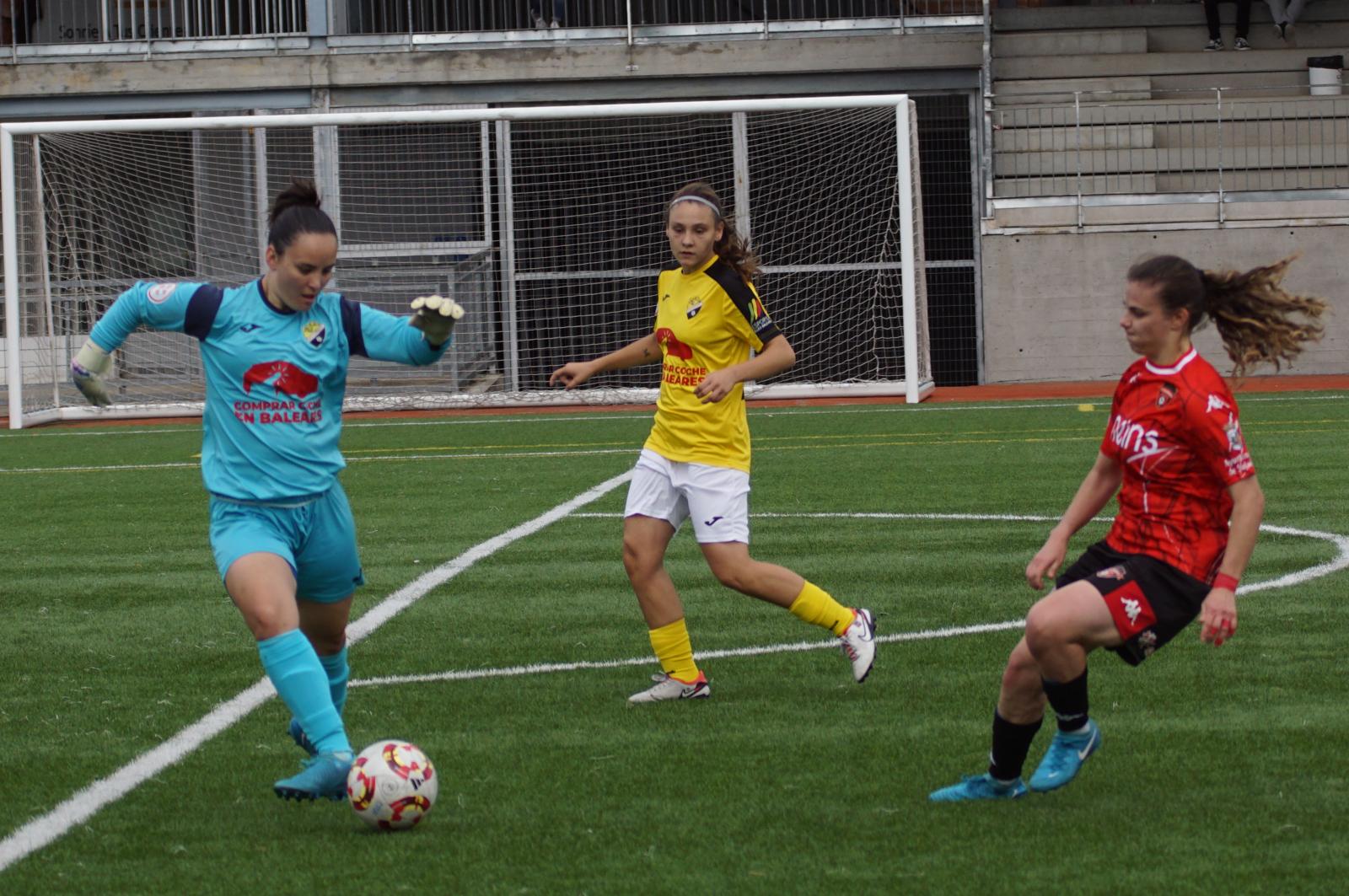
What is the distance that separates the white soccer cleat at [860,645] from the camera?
6.04 m

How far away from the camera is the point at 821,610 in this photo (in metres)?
6.20

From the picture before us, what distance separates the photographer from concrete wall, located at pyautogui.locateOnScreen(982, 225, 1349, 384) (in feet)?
73.0

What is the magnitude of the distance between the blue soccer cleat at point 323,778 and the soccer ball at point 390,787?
0.23 feet

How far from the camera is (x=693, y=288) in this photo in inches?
251

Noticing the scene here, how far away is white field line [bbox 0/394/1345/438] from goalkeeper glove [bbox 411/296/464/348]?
13038 mm

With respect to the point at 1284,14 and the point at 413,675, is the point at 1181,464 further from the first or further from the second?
the point at 1284,14

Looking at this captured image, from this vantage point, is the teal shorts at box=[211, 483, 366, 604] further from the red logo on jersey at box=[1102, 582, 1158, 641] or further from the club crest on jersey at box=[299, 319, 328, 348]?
the red logo on jersey at box=[1102, 582, 1158, 641]

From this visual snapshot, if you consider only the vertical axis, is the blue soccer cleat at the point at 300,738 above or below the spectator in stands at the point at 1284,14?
below

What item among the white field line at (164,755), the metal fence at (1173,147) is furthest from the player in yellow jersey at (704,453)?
the metal fence at (1173,147)

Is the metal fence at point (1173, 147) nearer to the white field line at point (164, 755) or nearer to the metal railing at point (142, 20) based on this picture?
the metal railing at point (142, 20)

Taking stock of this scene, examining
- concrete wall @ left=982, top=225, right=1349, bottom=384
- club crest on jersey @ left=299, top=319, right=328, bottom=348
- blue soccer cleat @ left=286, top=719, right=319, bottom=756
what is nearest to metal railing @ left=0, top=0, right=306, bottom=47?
concrete wall @ left=982, top=225, right=1349, bottom=384

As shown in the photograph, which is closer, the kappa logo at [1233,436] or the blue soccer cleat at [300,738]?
the kappa logo at [1233,436]

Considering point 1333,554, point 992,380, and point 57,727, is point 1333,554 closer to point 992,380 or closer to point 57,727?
point 57,727

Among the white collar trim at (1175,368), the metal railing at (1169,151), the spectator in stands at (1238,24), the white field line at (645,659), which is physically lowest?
the white field line at (645,659)
